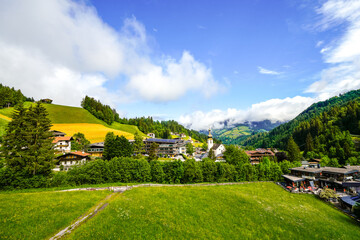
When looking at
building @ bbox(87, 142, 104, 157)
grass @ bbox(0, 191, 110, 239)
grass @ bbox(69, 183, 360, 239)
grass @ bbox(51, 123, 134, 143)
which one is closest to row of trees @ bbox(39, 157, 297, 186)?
grass @ bbox(69, 183, 360, 239)

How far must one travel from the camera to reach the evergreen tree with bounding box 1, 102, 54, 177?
3262cm

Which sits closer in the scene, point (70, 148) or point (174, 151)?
point (70, 148)

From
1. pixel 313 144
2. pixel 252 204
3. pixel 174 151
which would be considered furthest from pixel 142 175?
pixel 313 144

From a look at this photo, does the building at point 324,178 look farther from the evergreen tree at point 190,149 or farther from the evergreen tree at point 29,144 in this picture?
the evergreen tree at point 190,149

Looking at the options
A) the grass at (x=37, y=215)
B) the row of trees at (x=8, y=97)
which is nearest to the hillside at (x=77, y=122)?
the row of trees at (x=8, y=97)

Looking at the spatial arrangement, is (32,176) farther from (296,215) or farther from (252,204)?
(296,215)

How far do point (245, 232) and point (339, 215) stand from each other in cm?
2719

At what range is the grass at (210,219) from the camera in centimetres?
1900

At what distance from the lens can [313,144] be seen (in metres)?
115

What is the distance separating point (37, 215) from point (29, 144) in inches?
893

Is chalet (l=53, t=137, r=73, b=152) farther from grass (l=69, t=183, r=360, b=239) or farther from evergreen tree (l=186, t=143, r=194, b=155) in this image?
evergreen tree (l=186, t=143, r=194, b=155)

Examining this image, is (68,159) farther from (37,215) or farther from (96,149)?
(37,215)

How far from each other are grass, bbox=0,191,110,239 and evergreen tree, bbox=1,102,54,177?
38.6ft

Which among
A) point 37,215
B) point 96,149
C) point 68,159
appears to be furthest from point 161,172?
point 96,149
